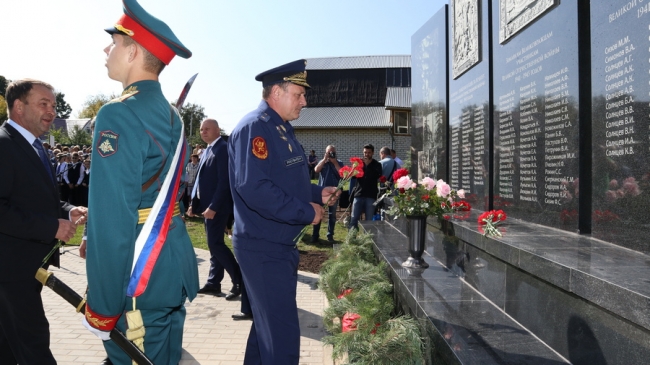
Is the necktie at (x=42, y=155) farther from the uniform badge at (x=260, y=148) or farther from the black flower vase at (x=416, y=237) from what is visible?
the black flower vase at (x=416, y=237)

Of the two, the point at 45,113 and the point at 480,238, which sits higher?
the point at 45,113

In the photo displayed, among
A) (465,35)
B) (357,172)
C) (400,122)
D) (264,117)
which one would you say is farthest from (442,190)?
(400,122)

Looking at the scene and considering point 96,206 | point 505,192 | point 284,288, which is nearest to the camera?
point 96,206

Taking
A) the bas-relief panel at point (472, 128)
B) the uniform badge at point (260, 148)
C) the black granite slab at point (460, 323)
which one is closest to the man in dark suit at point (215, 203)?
the black granite slab at point (460, 323)

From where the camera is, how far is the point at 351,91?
39.6 meters

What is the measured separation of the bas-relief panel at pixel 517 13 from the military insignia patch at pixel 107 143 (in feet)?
13.5

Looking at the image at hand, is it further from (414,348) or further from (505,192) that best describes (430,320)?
(505,192)

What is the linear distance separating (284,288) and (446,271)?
2.59 metres

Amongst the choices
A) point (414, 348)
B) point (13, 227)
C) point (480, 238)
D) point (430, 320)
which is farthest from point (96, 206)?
point (480, 238)

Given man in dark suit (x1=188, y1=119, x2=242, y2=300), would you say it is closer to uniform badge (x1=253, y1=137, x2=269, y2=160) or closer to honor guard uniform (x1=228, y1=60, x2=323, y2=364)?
honor guard uniform (x1=228, y1=60, x2=323, y2=364)

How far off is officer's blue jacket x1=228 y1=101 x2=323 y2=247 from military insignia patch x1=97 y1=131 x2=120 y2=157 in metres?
1.13

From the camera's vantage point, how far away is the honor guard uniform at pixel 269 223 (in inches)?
118

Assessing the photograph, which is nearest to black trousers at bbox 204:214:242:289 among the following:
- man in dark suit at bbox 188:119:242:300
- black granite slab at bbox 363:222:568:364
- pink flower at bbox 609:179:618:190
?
man in dark suit at bbox 188:119:242:300

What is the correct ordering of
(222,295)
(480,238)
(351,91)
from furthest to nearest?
(351,91) < (222,295) < (480,238)
